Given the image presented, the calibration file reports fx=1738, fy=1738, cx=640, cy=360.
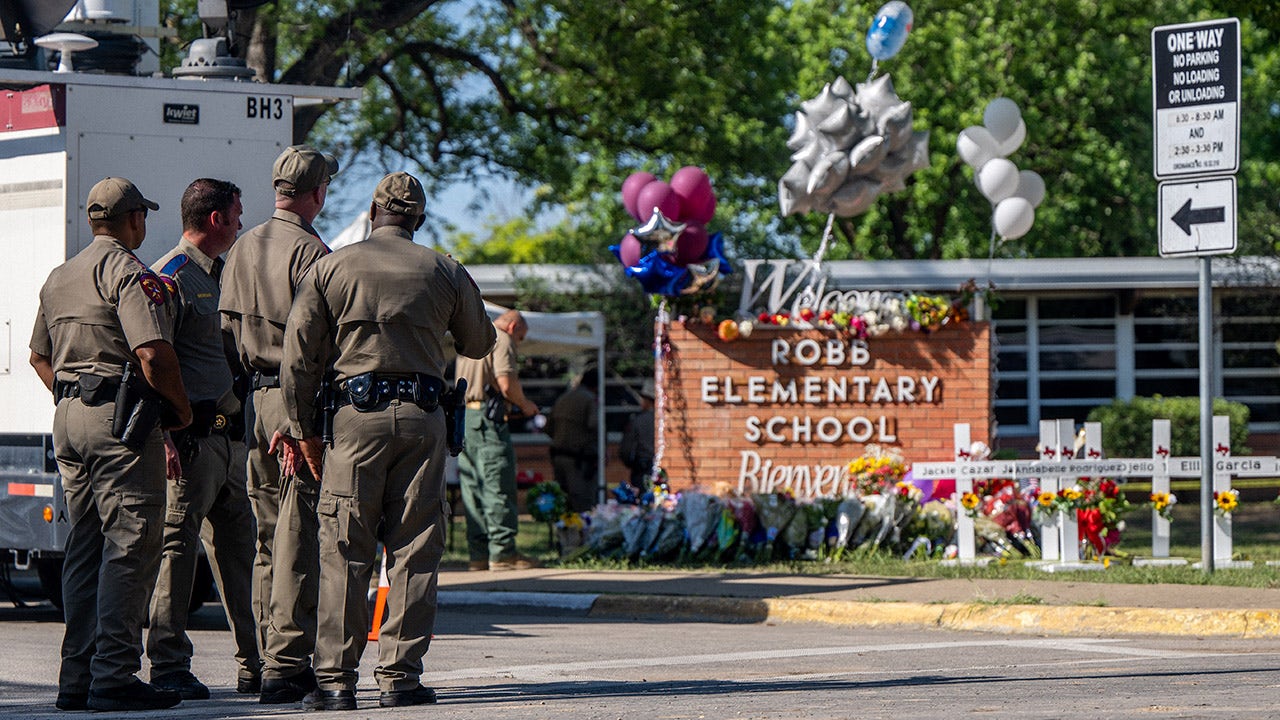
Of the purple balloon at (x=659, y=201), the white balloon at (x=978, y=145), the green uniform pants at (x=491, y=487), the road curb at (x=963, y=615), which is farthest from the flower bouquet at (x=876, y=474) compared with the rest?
the white balloon at (x=978, y=145)

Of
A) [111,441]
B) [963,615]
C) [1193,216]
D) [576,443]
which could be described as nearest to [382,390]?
[111,441]

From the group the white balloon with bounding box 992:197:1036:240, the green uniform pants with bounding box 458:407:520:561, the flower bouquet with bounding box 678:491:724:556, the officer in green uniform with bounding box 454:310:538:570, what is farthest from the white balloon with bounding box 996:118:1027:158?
the green uniform pants with bounding box 458:407:520:561

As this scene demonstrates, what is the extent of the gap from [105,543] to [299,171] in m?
1.58

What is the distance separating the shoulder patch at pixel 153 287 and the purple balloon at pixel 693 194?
27.4 ft

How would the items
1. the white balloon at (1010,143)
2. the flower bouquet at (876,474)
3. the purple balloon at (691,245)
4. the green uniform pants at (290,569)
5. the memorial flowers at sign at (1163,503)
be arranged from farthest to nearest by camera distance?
the white balloon at (1010,143) → the purple balloon at (691,245) → the flower bouquet at (876,474) → the memorial flowers at sign at (1163,503) → the green uniform pants at (290,569)

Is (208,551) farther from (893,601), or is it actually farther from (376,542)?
(893,601)

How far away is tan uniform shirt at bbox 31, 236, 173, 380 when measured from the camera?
637 cm

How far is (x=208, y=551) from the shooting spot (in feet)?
23.5

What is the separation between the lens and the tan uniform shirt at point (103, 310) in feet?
20.9

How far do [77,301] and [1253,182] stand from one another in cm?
2687

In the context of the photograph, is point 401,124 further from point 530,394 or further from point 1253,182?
point 1253,182

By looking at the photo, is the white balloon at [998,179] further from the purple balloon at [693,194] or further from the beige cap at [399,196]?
the beige cap at [399,196]

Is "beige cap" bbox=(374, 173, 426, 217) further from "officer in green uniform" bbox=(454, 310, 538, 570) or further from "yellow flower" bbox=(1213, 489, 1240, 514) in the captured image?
"yellow flower" bbox=(1213, 489, 1240, 514)

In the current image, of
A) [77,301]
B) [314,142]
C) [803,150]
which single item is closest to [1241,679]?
[77,301]
